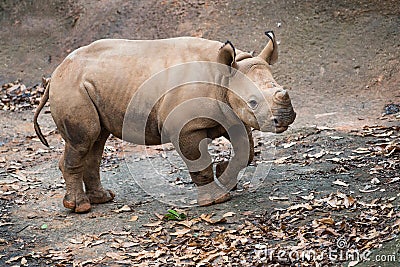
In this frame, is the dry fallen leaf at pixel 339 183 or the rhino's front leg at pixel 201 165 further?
the dry fallen leaf at pixel 339 183

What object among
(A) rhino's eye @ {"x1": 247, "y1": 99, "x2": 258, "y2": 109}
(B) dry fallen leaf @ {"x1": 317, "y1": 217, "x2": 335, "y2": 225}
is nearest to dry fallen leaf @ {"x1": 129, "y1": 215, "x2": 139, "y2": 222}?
(A) rhino's eye @ {"x1": 247, "y1": 99, "x2": 258, "y2": 109}

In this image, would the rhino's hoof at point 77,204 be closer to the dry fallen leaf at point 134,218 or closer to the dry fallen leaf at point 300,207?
the dry fallen leaf at point 134,218

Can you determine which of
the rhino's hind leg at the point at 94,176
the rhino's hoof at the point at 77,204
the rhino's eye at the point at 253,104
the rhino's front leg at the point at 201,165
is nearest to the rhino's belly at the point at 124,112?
the rhino's front leg at the point at 201,165

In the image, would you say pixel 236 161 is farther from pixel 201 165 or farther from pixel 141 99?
pixel 141 99

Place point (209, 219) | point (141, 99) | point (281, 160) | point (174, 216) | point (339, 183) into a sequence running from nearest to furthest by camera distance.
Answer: point (209, 219) → point (174, 216) → point (141, 99) → point (339, 183) → point (281, 160)

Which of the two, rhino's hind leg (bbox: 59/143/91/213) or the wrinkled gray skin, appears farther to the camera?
rhino's hind leg (bbox: 59/143/91/213)

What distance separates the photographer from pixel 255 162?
9.02 meters

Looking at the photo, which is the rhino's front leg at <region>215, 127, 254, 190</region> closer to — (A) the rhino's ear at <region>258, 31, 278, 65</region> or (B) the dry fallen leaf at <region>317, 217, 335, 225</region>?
(A) the rhino's ear at <region>258, 31, 278, 65</region>

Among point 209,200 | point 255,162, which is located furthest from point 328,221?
point 255,162

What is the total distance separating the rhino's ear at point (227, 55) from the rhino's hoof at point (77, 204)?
2229 mm

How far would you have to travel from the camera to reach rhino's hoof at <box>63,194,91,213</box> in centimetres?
748

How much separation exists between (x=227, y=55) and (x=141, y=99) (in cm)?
107

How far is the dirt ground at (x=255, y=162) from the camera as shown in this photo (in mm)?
6145

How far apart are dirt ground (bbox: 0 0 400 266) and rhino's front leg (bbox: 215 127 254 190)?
25 cm
